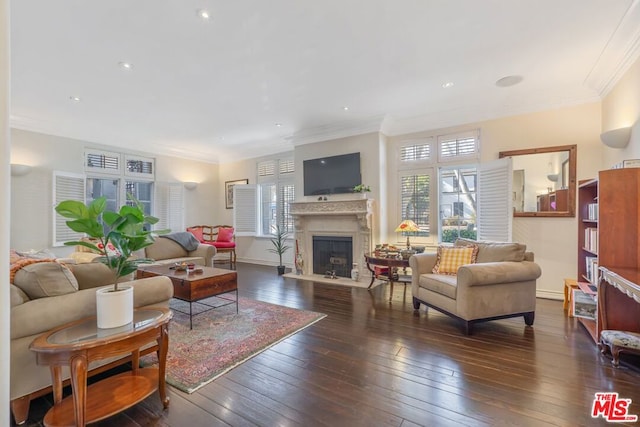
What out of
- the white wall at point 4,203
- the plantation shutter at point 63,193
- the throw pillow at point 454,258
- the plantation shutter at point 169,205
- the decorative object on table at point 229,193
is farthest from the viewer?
the decorative object on table at point 229,193

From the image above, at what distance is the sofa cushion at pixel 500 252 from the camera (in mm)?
3068

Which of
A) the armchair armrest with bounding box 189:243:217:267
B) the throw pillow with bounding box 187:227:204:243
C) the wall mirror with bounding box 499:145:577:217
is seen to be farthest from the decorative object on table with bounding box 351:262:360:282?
the throw pillow with bounding box 187:227:204:243

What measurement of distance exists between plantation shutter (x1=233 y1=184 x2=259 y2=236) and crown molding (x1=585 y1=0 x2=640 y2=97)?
6.04 meters

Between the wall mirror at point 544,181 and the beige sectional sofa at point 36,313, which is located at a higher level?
the wall mirror at point 544,181

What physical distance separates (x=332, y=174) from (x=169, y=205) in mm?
3967

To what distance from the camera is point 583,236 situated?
336cm

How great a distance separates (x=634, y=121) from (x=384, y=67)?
2550mm

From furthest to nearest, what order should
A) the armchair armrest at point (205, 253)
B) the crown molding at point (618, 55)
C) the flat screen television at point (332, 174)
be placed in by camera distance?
the armchair armrest at point (205, 253), the flat screen television at point (332, 174), the crown molding at point (618, 55)

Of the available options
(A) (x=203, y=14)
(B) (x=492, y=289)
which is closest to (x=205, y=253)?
(A) (x=203, y=14)

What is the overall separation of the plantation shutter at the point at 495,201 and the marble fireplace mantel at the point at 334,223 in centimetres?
168

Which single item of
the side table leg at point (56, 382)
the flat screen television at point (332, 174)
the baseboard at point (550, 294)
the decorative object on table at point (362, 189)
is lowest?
the baseboard at point (550, 294)

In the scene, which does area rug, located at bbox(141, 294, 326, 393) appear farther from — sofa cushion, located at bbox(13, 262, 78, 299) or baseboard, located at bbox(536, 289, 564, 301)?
baseboard, located at bbox(536, 289, 564, 301)

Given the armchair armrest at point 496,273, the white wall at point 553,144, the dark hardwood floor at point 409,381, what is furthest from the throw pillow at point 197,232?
the white wall at point 553,144

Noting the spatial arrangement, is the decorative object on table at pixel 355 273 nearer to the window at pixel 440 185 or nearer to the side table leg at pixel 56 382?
the window at pixel 440 185
